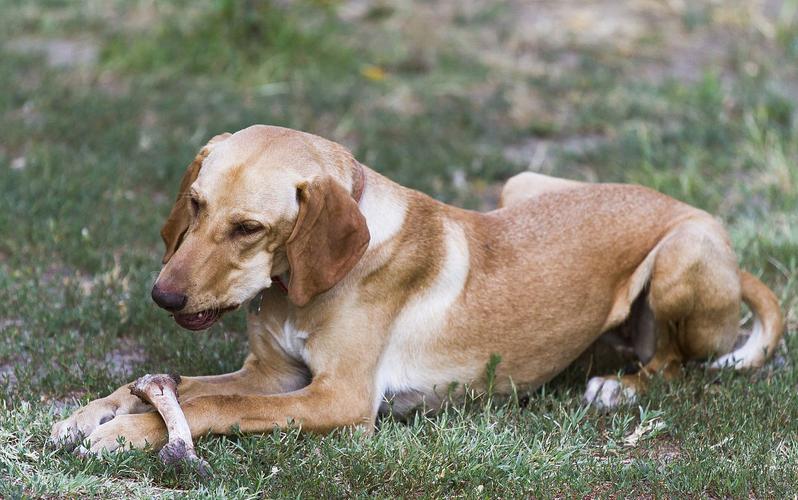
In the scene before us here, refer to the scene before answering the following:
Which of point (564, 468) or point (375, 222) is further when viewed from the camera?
point (375, 222)

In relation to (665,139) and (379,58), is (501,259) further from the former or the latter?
(379,58)

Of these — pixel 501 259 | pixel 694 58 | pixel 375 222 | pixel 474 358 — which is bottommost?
pixel 694 58

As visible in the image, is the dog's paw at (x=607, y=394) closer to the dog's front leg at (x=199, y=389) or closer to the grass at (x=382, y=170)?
the grass at (x=382, y=170)

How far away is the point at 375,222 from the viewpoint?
450 centimetres

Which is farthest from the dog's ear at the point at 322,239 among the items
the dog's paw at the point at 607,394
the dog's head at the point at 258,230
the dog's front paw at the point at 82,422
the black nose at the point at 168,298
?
the dog's paw at the point at 607,394

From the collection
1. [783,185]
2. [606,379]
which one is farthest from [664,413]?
[783,185]

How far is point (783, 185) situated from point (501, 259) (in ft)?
11.4

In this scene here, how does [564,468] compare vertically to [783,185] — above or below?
above

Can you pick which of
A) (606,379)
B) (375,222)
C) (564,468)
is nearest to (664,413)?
(606,379)

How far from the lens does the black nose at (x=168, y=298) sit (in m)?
3.90

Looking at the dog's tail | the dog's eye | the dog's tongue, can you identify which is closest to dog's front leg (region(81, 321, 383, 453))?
the dog's tongue

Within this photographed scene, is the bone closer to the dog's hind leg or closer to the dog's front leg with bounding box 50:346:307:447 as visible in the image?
the dog's front leg with bounding box 50:346:307:447

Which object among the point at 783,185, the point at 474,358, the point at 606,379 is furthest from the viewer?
the point at 783,185

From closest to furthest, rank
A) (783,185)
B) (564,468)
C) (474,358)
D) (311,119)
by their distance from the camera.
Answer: (564,468) < (474,358) < (783,185) < (311,119)
